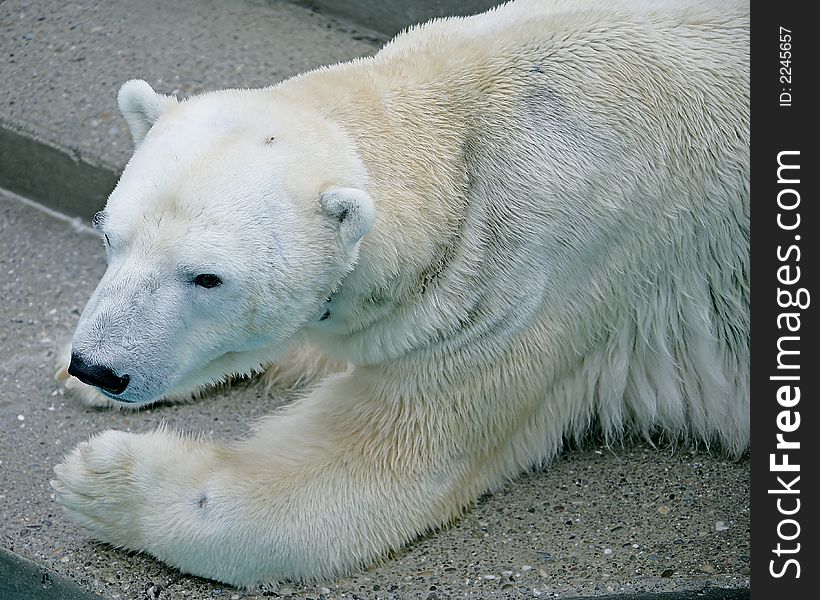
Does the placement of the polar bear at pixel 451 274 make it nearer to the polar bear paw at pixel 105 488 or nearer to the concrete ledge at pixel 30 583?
the polar bear paw at pixel 105 488

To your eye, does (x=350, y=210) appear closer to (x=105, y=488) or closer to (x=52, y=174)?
(x=105, y=488)

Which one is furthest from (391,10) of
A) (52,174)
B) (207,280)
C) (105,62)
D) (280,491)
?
(207,280)

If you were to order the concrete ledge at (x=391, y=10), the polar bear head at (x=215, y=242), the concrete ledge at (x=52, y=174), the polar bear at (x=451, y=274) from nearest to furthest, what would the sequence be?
the polar bear head at (x=215, y=242), the polar bear at (x=451, y=274), the concrete ledge at (x=52, y=174), the concrete ledge at (x=391, y=10)

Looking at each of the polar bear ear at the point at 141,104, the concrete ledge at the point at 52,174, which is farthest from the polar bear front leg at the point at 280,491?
the concrete ledge at the point at 52,174

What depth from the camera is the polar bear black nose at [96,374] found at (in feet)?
6.96

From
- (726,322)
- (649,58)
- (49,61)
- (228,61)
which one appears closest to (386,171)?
(649,58)

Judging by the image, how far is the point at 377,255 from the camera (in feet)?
7.59

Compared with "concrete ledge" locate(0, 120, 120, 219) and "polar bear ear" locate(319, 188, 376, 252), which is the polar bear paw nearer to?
"polar bear ear" locate(319, 188, 376, 252)

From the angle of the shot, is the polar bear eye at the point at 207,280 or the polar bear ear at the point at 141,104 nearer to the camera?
the polar bear eye at the point at 207,280

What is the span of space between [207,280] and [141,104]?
1.47 feet

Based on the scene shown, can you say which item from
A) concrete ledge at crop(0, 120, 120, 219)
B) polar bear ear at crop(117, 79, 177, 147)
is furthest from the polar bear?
concrete ledge at crop(0, 120, 120, 219)

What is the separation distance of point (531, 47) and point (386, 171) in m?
0.42

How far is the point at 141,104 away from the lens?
93.4 inches

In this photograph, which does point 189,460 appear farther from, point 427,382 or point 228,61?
point 228,61
